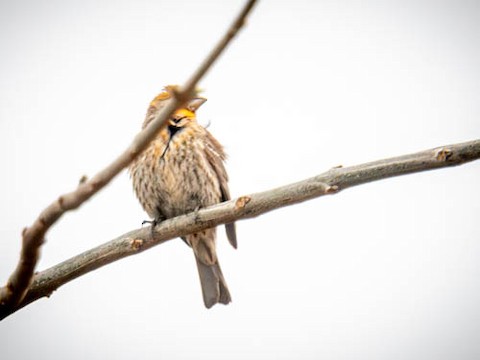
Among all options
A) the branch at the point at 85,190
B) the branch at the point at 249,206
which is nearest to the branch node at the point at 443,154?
the branch at the point at 249,206

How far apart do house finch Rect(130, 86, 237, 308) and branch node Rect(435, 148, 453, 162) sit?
8.40 feet

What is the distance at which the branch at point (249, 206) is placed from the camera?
276 centimetres

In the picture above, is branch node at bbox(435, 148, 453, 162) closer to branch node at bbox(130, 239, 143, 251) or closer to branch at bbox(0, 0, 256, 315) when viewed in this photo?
branch at bbox(0, 0, 256, 315)

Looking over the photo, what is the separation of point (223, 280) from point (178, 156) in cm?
125

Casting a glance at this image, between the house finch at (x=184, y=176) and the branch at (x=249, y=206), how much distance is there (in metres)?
1.21

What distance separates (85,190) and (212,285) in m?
3.13

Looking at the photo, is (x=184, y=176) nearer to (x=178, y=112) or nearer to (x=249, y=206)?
(x=178, y=112)

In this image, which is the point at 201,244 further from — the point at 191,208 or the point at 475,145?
the point at 475,145

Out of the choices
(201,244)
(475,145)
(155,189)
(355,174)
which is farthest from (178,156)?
(475,145)

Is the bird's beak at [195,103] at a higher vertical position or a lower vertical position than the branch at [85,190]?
higher

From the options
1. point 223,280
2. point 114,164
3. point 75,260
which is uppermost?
point 114,164

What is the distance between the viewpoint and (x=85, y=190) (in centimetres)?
246

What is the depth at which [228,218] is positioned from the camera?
3.33 meters

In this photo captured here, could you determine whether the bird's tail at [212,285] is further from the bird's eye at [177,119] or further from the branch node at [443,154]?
the branch node at [443,154]
